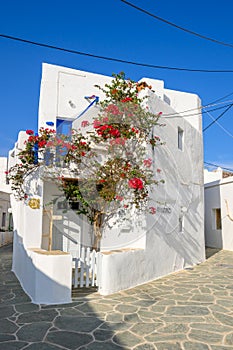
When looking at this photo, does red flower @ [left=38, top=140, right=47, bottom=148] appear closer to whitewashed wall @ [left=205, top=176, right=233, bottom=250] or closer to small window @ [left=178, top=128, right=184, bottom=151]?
small window @ [left=178, top=128, right=184, bottom=151]

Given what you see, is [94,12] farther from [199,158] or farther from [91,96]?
[199,158]

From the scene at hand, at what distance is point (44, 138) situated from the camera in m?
9.18

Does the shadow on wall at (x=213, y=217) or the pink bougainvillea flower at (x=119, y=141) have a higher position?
the pink bougainvillea flower at (x=119, y=141)

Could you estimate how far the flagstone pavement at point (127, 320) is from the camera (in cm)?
464

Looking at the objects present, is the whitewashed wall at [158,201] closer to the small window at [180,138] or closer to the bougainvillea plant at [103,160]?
the small window at [180,138]

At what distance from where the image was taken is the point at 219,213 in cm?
1858

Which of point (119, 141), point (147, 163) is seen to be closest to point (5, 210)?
point (119, 141)

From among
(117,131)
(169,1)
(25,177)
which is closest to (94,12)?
(169,1)

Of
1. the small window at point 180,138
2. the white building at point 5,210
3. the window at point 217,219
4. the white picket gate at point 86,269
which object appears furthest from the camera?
the white building at point 5,210

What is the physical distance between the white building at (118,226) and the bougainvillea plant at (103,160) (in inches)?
21.9

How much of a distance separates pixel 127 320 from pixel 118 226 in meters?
4.61

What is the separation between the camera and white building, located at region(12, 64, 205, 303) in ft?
24.0

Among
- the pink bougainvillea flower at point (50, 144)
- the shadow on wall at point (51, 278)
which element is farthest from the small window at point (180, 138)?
the shadow on wall at point (51, 278)

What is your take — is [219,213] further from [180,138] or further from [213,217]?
[180,138]
